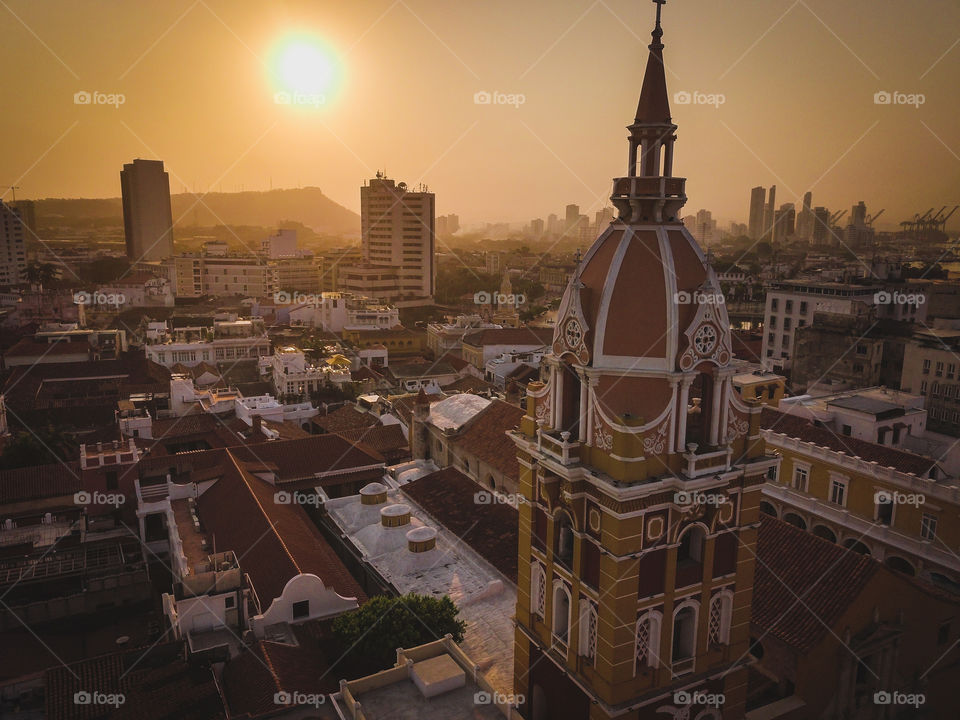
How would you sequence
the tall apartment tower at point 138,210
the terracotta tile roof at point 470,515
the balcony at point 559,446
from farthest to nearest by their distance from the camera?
the tall apartment tower at point 138,210 < the terracotta tile roof at point 470,515 < the balcony at point 559,446

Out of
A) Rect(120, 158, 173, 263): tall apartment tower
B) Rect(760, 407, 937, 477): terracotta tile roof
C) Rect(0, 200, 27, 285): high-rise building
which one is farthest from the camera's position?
Rect(120, 158, 173, 263): tall apartment tower

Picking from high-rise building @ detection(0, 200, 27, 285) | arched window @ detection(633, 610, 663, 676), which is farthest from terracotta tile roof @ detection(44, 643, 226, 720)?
high-rise building @ detection(0, 200, 27, 285)

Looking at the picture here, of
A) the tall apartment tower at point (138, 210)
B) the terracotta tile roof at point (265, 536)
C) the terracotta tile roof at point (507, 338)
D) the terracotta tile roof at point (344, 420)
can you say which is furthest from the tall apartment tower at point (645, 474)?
the tall apartment tower at point (138, 210)

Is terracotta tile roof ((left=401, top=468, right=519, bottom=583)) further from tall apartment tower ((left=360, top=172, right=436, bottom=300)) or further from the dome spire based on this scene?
tall apartment tower ((left=360, top=172, right=436, bottom=300))

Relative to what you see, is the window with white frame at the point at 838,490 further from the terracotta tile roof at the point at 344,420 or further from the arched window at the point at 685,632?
the terracotta tile roof at the point at 344,420

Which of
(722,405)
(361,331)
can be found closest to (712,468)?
(722,405)

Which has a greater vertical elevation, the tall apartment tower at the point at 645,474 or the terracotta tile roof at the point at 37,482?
the tall apartment tower at the point at 645,474
